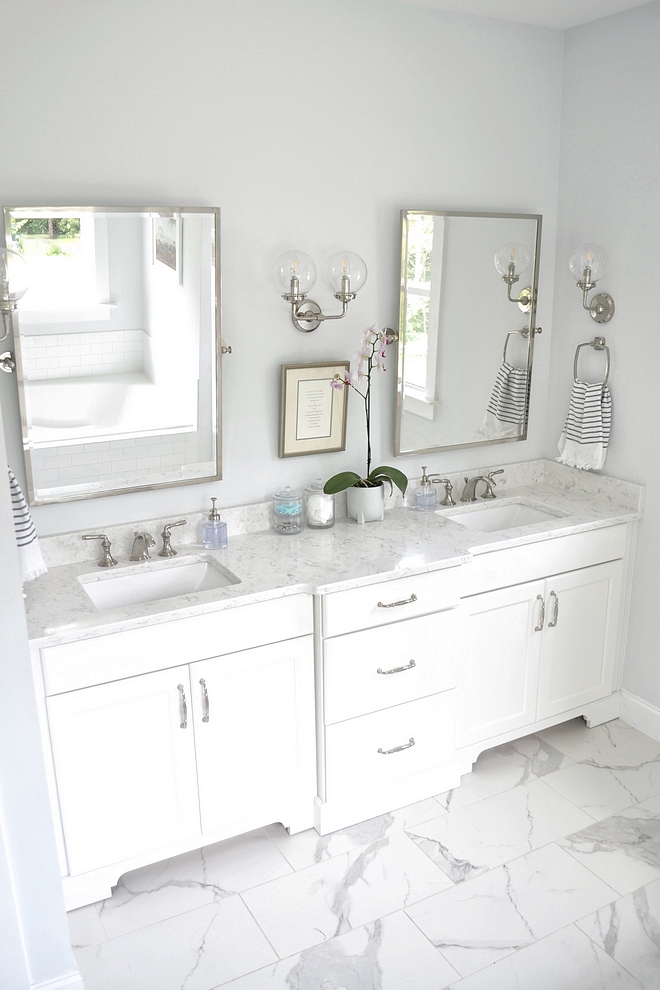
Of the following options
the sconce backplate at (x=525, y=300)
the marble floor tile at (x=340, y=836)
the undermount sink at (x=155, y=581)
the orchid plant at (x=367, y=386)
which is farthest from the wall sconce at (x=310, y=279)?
the marble floor tile at (x=340, y=836)

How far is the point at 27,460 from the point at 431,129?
5.70ft

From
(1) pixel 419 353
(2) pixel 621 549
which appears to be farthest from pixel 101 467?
(2) pixel 621 549

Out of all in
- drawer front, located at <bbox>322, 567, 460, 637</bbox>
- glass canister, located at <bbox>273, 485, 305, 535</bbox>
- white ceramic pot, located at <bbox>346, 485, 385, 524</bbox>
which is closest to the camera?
drawer front, located at <bbox>322, 567, 460, 637</bbox>

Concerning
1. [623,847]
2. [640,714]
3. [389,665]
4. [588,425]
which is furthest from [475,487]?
[623,847]

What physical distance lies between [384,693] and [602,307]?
1617 mm

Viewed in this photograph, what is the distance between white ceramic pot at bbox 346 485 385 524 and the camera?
114 inches

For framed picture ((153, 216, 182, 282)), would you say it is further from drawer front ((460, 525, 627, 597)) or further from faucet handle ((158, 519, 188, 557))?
drawer front ((460, 525, 627, 597))

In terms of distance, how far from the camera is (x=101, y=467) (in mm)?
2562

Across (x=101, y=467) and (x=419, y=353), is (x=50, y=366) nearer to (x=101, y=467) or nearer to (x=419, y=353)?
(x=101, y=467)

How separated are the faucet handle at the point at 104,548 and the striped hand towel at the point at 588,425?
1.77m

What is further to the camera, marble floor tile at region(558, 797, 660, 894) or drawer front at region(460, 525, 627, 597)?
drawer front at region(460, 525, 627, 597)

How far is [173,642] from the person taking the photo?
229cm

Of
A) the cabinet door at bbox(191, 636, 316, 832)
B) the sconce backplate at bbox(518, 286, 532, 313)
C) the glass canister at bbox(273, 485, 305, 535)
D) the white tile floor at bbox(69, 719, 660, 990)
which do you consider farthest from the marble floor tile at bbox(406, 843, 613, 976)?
the sconce backplate at bbox(518, 286, 532, 313)

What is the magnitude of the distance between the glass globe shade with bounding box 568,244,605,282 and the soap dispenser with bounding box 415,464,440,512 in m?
0.90
